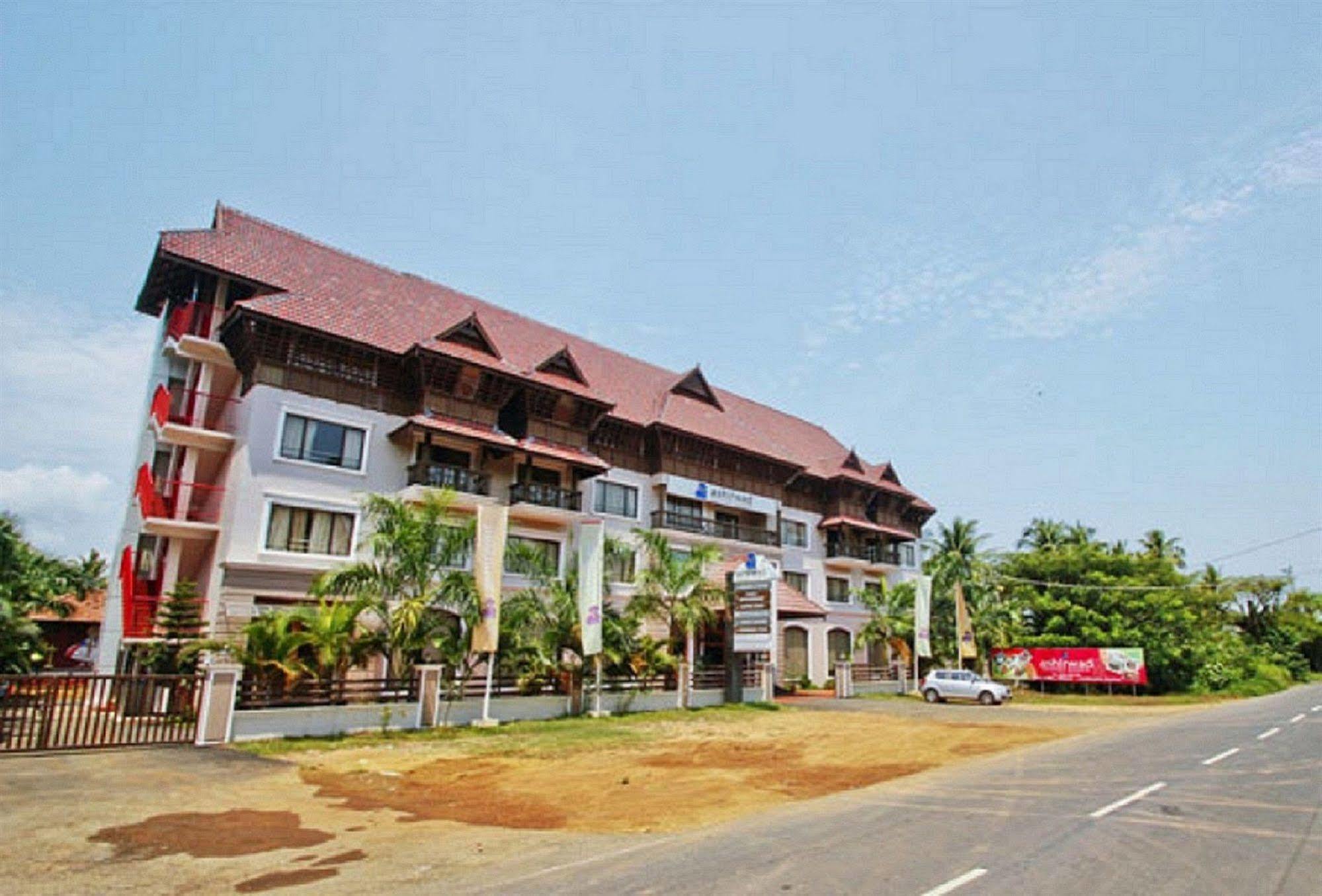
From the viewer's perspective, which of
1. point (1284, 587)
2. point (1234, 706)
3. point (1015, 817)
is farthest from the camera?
point (1284, 587)

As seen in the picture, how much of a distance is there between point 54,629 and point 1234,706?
55213mm

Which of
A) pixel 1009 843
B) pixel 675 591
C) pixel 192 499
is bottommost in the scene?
pixel 1009 843

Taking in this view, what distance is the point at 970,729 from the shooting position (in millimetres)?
22156

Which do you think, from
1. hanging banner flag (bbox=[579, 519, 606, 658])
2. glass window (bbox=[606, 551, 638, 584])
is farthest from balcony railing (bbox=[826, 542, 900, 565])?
hanging banner flag (bbox=[579, 519, 606, 658])

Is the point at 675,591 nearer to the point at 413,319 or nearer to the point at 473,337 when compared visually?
the point at 473,337

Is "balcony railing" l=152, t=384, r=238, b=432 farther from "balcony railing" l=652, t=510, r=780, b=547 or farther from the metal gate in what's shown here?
"balcony railing" l=652, t=510, r=780, b=547

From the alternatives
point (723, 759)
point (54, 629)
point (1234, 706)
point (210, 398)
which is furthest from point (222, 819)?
point (54, 629)

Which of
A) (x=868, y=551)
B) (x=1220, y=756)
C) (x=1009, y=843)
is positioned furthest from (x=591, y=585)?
(x=868, y=551)

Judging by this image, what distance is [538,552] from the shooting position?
953 inches

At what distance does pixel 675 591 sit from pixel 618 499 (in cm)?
877

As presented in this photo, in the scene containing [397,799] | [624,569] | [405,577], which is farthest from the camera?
[624,569]

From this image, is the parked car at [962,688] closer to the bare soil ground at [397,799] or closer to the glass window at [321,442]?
the bare soil ground at [397,799]

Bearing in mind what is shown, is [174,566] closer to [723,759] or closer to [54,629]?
[723,759]

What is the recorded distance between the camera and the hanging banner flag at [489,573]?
66.3ft
